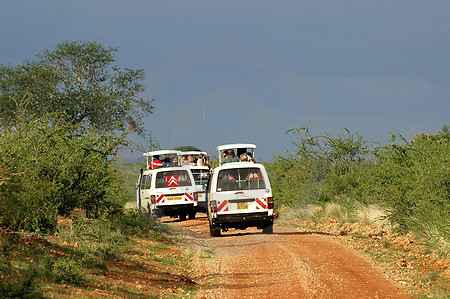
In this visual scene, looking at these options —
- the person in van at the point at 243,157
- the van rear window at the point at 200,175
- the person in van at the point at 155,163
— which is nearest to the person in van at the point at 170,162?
the person in van at the point at 155,163

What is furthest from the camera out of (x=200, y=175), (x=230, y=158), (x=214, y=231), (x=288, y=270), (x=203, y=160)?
(x=203, y=160)

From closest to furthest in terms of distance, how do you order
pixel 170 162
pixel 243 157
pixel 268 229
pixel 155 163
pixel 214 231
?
1. pixel 214 231
2. pixel 268 229
3. pixel 243 157
4. pixel 170 162
5. pixel 155 163

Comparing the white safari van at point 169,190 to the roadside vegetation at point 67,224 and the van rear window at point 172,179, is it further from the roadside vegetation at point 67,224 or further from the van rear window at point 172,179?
the roadside vegetation at point 67,224

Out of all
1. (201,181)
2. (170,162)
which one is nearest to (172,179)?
(170,162)

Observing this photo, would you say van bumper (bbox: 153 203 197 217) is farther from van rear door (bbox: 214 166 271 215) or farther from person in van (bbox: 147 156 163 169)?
van rear door (bbox: 214 166 271 215)

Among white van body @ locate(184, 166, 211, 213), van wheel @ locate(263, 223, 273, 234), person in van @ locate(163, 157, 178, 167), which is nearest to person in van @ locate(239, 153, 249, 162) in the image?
van wheel @ locate(263, 223, 273, 234)

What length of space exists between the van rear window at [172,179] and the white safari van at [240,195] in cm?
658

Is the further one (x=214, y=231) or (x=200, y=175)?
(x=200, y=175)

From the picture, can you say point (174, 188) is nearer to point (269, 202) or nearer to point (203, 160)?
point (203, 160)

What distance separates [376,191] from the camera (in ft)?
67.9

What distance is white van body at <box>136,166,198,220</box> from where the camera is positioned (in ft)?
79.0

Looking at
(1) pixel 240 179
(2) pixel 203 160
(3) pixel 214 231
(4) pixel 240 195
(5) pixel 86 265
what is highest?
(2) pixel 203 160

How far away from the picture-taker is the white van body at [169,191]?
2409 cm

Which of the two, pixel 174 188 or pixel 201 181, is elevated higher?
pixel 201 181
